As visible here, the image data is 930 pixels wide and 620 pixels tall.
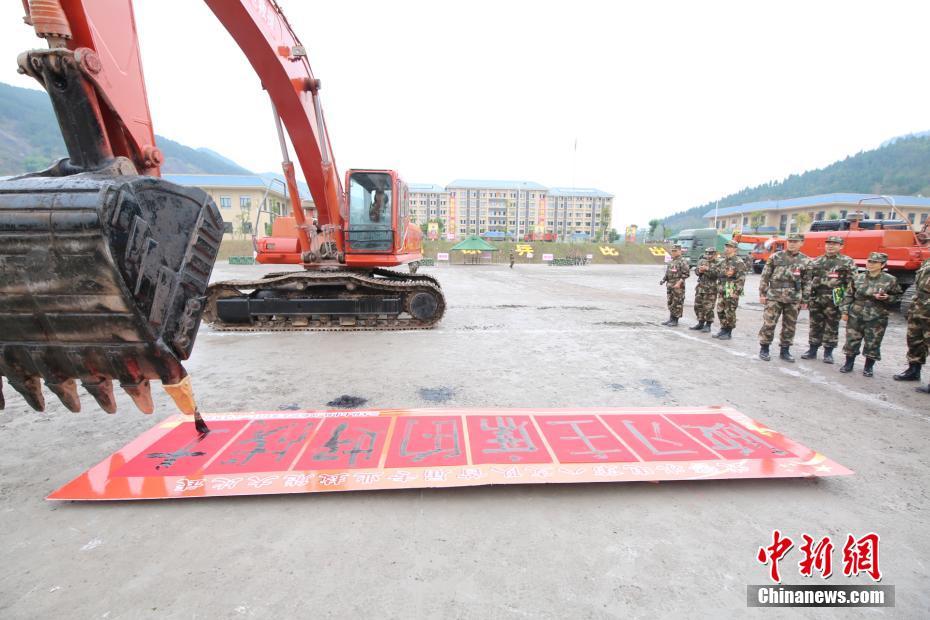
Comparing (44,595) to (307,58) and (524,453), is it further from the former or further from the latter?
(307,58)

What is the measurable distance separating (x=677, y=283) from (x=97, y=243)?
28.9 ft

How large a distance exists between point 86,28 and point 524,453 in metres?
3.57

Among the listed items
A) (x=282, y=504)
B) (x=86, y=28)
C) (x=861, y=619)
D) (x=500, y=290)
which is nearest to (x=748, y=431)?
(x=861, y=619)

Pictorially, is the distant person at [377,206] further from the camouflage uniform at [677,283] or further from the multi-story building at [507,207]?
the multi-story building at [507,207]

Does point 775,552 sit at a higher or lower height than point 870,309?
lower

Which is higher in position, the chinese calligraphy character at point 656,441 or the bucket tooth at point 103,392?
the bucket tooth at point 103,392

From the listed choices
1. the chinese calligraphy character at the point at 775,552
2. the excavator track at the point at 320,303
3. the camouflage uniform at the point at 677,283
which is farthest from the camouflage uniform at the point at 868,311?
the excavator track at the point at 320,303

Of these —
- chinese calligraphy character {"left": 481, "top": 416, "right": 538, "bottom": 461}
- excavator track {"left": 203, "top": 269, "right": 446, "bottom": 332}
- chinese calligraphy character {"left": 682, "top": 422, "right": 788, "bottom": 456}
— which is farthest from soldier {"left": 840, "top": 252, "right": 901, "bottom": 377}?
excavator track {"left": 203, "top": 269, "right": 446, "bottom": 332}

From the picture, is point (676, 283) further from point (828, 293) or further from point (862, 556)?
point (862, 556)

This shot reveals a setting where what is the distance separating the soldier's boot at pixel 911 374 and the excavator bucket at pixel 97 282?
7.59 m

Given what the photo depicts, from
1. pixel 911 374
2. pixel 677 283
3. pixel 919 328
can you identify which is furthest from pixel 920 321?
pixel 677 283

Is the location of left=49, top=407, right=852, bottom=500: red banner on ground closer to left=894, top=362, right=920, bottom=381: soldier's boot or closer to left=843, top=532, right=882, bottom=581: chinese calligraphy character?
left=843, top=532, right=882, bottom=581: chinese calligraphy character

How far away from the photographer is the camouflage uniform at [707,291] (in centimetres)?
769

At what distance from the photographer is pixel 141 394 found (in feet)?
6.79
